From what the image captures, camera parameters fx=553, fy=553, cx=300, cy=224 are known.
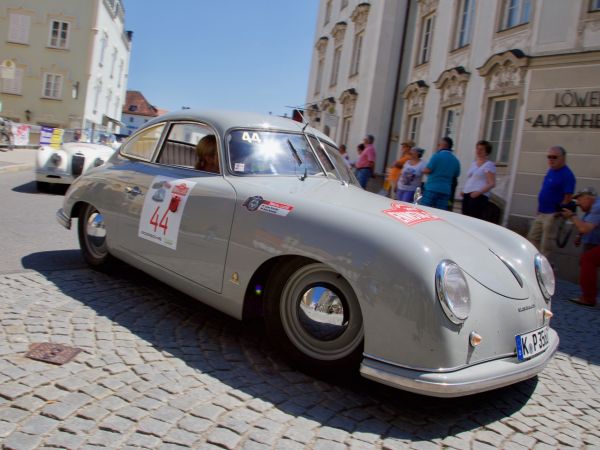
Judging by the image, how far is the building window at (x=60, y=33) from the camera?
3538 cm

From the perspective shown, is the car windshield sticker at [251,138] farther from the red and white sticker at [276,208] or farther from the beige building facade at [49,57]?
the beige building facade at [49,57]

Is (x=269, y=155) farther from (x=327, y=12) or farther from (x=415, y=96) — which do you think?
(x=327, y=12)

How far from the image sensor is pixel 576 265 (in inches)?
325

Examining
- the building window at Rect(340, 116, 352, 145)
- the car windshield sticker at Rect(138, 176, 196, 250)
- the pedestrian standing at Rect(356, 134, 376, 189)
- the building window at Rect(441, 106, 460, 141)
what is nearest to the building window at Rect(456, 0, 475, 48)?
the building window at Rect(441, 106, 460, 141)

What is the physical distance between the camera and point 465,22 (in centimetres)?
1410

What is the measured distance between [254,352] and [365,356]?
36.6 inches

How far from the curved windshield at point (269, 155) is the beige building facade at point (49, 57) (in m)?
35.1

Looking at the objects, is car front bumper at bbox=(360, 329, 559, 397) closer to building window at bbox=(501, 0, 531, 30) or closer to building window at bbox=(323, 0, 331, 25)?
building window at bbox=(501, 0, 531, 30)

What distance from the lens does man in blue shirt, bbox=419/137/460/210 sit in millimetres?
8250

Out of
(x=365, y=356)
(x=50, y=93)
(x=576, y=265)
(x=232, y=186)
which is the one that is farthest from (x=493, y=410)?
(x=50, y=93)

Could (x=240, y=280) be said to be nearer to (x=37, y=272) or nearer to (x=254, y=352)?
(x=254, y=352)

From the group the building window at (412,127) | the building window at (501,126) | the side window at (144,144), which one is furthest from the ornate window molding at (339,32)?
the side window at (144,144)

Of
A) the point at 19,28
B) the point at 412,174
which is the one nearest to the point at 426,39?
the point at 412,174

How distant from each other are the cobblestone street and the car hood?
71 cm
